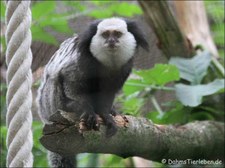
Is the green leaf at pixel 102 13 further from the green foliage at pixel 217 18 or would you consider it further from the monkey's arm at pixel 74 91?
the green foliage at pixel 217 18

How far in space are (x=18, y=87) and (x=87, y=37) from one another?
676 mm

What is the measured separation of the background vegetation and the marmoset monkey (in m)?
0.41

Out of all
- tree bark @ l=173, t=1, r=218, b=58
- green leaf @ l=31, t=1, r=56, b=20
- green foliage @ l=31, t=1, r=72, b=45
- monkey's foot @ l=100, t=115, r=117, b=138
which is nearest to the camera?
monkey's foot @ l=100, t=115, r=117, b=138

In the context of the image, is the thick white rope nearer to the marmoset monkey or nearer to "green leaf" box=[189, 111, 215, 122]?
the marmoset monkey

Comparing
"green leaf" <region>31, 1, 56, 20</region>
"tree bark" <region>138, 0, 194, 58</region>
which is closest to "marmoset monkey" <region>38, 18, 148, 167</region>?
"green leaf" <region>31, 1, 56, 20</region>

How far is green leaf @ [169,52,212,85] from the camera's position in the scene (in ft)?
9.65

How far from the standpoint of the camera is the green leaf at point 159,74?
8.66 feet

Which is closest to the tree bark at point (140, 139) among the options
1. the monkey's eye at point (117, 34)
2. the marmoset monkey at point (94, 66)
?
the marmoset monkey at point (94, 66)

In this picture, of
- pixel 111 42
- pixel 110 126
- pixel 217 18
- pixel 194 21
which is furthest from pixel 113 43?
pixel 217 18

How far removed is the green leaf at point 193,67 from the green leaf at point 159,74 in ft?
0.67

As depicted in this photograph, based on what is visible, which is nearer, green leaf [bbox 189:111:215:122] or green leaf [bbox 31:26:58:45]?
green leaf [bbox 31:26:58:45]

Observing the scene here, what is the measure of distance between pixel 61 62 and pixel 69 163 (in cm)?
64

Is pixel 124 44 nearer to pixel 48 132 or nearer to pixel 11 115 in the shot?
pixel 48 132

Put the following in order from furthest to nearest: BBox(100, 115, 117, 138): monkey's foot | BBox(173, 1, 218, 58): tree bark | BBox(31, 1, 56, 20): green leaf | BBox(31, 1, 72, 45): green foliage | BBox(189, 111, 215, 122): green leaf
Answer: BBox(173, 1, 218, 58): tree bark, BBox(189, 111, 215, 122): green leaf, BBox(31, 1, 56, 20): green leaf, BBox(31, 1, 72, 45): green foliage, BBox(100, 115, 117, 138): monkey's foot
